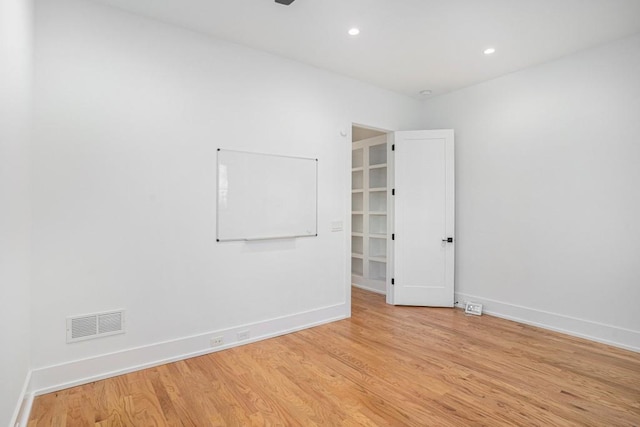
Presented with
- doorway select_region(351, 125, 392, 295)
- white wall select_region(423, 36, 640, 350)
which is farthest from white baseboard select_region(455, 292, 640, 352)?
doorway select_region(351, 125, 392, 295)

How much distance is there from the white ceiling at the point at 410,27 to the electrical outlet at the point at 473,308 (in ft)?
9.82

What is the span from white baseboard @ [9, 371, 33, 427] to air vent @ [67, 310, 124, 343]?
345 millimetres

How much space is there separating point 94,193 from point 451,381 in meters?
3.20

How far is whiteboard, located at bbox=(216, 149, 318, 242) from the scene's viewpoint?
3.29 m

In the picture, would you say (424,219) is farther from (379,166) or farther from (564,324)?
(564,324)

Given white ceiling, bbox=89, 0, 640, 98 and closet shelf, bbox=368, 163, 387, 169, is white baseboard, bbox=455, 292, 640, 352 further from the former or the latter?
white ceiling, bbox=89, 0, 640, 98

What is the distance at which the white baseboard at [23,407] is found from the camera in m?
1.91

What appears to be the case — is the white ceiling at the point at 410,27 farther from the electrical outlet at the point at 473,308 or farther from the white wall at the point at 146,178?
the electrical outlet at the point at 473,308

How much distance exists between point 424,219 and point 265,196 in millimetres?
2378

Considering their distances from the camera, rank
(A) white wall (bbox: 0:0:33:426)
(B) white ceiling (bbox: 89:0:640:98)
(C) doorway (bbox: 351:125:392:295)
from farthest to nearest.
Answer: (C) doorway (bbox: 351:125:392:295)
(B) white ceiling (bbox: 89:0:640:98)
(A) white wall (bbox: 0:0:33:426)

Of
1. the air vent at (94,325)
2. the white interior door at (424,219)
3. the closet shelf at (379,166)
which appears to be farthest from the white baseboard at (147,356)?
the closet shelf at (379,166)

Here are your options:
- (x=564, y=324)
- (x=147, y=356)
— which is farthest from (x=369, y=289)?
(x=147, y=356)

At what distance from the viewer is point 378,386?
256 cm

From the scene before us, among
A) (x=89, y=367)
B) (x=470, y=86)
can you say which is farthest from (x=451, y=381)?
(x=470, y=86)
